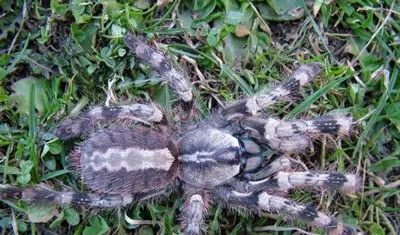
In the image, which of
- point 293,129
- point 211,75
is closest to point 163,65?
point 211,75

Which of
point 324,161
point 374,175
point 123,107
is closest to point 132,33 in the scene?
point 123,107

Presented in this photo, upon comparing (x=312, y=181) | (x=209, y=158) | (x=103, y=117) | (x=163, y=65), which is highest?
(x=163, y=65)

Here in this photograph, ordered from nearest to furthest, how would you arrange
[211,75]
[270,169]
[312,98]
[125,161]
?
[125,161] < [270,169] < [312,98] < [211,75]

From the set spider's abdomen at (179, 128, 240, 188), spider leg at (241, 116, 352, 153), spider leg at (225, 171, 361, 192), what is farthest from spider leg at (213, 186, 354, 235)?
spider leg at (241, 116, 352, 153)

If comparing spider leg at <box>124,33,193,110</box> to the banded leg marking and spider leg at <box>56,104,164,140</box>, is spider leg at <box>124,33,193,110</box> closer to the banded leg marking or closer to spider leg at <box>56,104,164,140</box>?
spider leg at <box>56,104,164,140</box>

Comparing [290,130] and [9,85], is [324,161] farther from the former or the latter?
[9,85]

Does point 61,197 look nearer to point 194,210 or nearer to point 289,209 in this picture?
point 194,210
